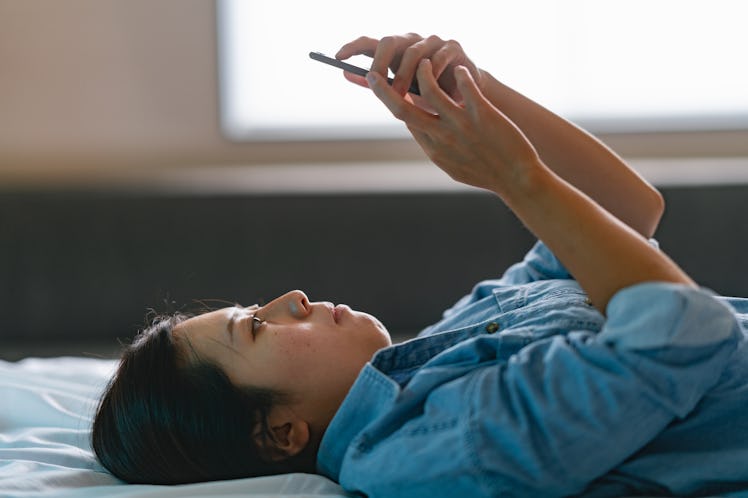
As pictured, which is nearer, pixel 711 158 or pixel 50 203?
pixel 50 203

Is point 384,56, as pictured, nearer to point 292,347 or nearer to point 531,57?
point 292,347

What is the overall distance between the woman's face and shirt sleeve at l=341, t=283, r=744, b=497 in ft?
0.52

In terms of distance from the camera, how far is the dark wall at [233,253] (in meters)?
2.01

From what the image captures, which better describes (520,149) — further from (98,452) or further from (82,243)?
(82,243)

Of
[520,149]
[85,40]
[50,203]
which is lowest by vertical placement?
[50,203]

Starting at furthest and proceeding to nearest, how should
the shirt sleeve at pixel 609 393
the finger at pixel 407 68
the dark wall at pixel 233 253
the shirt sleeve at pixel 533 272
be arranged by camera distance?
the dark wall at pixel 233 253 < the shirt sleeve at pixel 533 272 < the finger at pixel 407 68 < the shirt sleeve at pixel 609 393

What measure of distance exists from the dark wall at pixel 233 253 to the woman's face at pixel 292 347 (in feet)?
3.24

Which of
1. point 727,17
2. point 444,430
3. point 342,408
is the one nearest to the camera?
point 444,430

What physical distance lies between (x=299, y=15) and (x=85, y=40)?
62 cm

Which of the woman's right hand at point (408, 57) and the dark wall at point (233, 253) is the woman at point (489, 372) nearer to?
the woman's right hand at point (408, 57)

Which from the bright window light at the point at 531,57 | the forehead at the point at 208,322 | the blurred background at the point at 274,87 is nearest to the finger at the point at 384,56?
the forehead at the point at 208,322

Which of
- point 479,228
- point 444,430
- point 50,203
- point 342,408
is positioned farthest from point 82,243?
point 444,430

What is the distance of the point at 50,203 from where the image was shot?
208cm

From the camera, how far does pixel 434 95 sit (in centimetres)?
84
